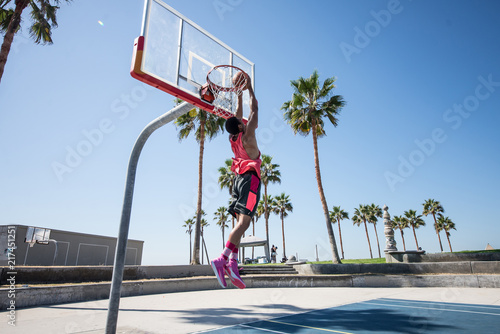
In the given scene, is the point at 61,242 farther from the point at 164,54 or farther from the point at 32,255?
the point at 164,54

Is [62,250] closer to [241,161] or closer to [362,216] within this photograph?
[241,161]

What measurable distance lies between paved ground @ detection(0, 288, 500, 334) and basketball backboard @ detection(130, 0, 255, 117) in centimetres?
520

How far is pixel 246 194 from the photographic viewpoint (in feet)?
11.1

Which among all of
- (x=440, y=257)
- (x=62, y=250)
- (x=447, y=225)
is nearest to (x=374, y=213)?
(x=447, y=225)

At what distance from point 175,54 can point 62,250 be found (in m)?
20.2

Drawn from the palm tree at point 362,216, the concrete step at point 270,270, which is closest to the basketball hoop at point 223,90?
the concrete step at point 270,270

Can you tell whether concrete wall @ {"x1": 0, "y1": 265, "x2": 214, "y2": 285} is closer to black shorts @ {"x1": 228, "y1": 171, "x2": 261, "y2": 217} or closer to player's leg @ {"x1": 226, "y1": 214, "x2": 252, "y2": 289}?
player's leg @ {"x1": 226, "y1": 214, "x2": 252, "y2": 289}

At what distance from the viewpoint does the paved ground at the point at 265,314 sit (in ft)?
20.0

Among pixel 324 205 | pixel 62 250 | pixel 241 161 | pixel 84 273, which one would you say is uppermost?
pixel 324 205

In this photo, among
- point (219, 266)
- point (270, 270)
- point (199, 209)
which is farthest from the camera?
point (270, 270)

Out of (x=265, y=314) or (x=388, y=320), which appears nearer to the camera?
(x=388, y=320)

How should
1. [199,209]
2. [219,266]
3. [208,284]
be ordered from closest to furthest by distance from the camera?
[219,266], [208,284], [199,209]

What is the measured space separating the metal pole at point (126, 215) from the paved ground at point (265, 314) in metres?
1.72

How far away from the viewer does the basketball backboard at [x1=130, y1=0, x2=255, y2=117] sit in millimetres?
4922
